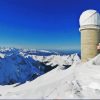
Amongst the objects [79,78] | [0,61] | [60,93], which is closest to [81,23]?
[79,78]

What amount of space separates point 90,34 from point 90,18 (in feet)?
4.09

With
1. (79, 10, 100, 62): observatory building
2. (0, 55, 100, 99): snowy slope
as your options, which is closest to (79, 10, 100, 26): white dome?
(79, 10, 100, 62): observatory building

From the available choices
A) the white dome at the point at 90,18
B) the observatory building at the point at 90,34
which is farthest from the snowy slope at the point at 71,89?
the white dome at the point at 90,18

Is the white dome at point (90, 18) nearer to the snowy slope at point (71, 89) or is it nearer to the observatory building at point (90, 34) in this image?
the observatory building at point (90, 34)

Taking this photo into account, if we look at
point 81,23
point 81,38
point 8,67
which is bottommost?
point 8,67

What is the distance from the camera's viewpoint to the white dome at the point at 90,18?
60.1 ft

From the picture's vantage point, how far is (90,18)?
18.5 m

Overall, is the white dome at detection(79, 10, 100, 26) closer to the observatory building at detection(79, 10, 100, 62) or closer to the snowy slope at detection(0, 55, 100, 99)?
the observatory building at detection(79, 10, 100, 62)

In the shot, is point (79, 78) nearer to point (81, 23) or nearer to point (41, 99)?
point (41, 99)

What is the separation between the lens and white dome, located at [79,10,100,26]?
721 inches

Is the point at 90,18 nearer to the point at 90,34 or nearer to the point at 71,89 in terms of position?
the point at 90,34

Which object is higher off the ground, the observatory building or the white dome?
the white dome

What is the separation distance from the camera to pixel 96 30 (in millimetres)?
18219

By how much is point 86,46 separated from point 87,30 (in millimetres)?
1248
